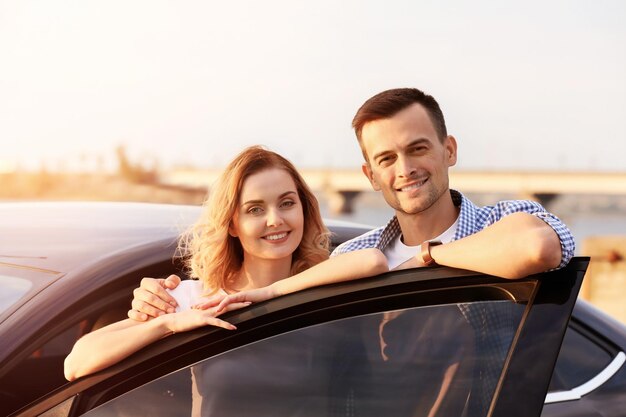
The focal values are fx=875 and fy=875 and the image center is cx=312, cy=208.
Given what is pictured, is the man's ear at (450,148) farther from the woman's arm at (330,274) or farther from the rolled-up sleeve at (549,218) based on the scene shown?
the woman's arm at (330,274)

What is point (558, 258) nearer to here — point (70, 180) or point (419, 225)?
point (419, 225)

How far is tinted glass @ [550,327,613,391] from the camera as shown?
2.78 m

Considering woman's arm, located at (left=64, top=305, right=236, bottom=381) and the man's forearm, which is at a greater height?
the man's forearm

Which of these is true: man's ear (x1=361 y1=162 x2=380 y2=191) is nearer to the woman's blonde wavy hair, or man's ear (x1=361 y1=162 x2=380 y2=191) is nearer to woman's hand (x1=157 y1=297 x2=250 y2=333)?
the woman's blonde wavy hair

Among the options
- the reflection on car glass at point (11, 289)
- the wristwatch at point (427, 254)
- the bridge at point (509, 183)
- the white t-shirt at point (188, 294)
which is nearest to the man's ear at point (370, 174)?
the white t-shirt at point (188, 294)

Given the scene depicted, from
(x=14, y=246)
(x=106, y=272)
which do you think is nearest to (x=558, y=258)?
(x=106, y=272)

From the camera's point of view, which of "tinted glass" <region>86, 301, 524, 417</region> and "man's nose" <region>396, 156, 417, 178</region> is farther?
"man's nose" <region>396, 156, 417, 178</region>

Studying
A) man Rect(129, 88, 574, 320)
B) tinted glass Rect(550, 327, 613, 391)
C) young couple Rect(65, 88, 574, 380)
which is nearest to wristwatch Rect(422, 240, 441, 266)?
young couple Rect(65, 88, 574, 380)

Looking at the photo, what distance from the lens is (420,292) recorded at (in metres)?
1.78

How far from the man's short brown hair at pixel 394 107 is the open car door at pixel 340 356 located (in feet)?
3.41

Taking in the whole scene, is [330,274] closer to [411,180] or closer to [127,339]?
[127,339]

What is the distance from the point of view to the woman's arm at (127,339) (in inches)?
73.8

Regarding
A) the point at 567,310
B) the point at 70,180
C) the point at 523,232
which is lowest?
the point at 70,180

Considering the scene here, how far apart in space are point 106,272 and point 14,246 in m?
0.38
